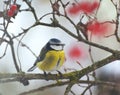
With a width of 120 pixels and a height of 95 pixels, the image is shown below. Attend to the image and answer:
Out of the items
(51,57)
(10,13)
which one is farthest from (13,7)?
(51,57)

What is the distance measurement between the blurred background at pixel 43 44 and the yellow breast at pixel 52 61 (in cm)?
2

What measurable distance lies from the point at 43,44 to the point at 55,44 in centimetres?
3

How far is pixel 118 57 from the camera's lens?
498 mm

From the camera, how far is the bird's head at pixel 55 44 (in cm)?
49

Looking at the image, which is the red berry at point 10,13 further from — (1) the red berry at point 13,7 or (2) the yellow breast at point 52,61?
(2) the yellow breast at point 52,61

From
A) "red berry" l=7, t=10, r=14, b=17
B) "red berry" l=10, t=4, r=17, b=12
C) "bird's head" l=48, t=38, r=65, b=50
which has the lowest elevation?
"bird's head" l=48, t=38, r=65, b=50

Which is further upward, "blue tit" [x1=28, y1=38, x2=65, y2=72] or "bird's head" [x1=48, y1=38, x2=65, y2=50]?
"bird's head" [x1=48, y1=38, x2=65, y2=50]

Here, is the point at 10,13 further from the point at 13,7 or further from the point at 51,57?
the point at 51,57

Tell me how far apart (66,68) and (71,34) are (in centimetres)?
7

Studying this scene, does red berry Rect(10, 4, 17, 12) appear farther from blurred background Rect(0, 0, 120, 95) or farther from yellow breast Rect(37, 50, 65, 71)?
yellow breast Rect(37, 50, 65, 71)

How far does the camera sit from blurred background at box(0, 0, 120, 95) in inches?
20.3

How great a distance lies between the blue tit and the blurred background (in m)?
0.01

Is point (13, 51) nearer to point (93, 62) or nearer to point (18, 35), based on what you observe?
point (18, 35)

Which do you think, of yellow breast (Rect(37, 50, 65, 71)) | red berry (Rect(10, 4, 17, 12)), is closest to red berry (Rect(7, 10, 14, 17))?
red berry (Rect(10, 4, 17, 12))
